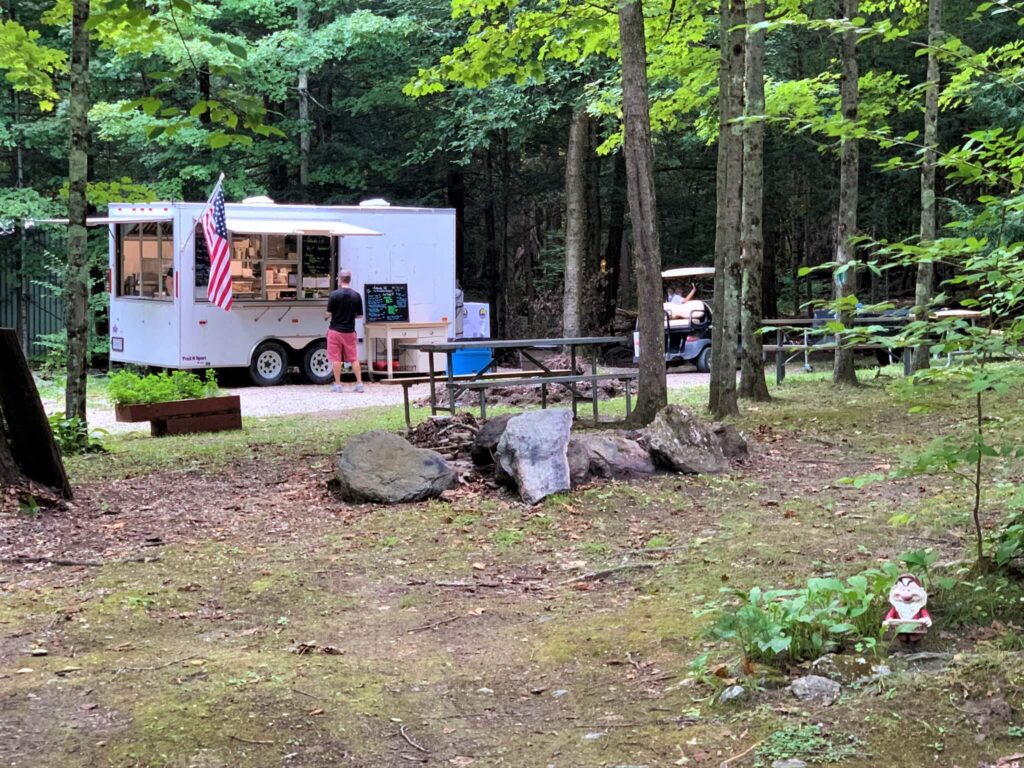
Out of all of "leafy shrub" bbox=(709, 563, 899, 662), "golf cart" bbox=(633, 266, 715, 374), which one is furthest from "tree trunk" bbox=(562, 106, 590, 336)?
"leafy shrub" bbox=(709, 563, 899, 662)

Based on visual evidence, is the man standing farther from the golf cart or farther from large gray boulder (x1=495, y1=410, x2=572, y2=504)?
large gray boulder (x1=495, y1=410, x2=572, y2=504)

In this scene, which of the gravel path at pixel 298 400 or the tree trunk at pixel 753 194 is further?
the gravel path at pixel 298 400

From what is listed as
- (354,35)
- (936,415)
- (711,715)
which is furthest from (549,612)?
(354,35)

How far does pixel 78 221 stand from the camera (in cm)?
907

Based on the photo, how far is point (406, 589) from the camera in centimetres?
511

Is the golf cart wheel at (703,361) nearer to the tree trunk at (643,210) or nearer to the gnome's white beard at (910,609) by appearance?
the tree trunk at (643,210)

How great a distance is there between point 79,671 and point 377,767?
4.66 ft

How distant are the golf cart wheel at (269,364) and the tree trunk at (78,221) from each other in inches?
297

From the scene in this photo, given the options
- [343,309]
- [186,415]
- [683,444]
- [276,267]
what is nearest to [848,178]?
[683,444]

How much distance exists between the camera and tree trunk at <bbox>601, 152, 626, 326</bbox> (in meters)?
25.0

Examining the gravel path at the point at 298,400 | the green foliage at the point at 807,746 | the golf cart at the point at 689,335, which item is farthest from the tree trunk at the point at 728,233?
the golf cart at the point at 689,335

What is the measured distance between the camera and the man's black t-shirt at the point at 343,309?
15.5 m

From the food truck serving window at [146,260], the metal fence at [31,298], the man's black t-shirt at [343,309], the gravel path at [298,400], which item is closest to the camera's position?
the gravel path at [298,400]

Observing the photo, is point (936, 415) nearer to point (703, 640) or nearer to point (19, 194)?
point (703, 640)
